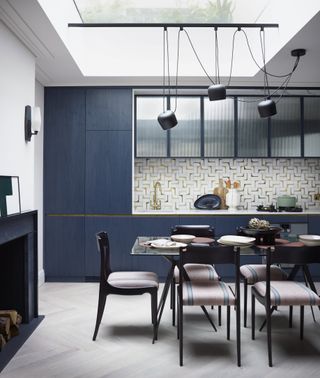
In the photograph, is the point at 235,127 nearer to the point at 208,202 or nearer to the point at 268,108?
the point at 208,202

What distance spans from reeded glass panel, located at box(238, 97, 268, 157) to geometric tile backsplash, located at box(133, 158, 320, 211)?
40 cm

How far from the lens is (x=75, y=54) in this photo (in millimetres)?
4062

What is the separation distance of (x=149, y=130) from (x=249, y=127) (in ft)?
4.55

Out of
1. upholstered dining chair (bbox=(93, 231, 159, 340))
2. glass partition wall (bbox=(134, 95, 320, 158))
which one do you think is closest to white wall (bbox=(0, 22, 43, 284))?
upholstered dining chair (bbox=(93, 231, 159, 340))

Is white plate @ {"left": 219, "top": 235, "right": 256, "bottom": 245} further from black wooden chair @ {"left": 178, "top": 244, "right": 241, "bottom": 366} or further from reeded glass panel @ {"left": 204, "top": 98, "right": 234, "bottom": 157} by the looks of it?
reeded glass panel @ {"left": 204, "top": 98, "right": 234, "bottom": 157}

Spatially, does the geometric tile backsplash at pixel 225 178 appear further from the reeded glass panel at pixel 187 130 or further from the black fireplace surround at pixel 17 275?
the black fireplace surround at pixel 17 275

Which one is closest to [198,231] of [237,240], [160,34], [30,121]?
[237,240]

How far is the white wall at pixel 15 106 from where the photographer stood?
301 centimetres

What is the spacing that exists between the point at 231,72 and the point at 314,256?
275cm

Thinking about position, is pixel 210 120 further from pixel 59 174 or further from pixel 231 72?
pixel 59 174

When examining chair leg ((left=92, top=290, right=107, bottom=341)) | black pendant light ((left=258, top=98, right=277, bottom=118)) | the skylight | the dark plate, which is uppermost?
the skylight

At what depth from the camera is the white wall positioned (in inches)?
119

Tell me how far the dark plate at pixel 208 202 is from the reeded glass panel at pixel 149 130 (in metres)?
0.86

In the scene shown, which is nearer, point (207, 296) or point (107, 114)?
point (207, 296)
